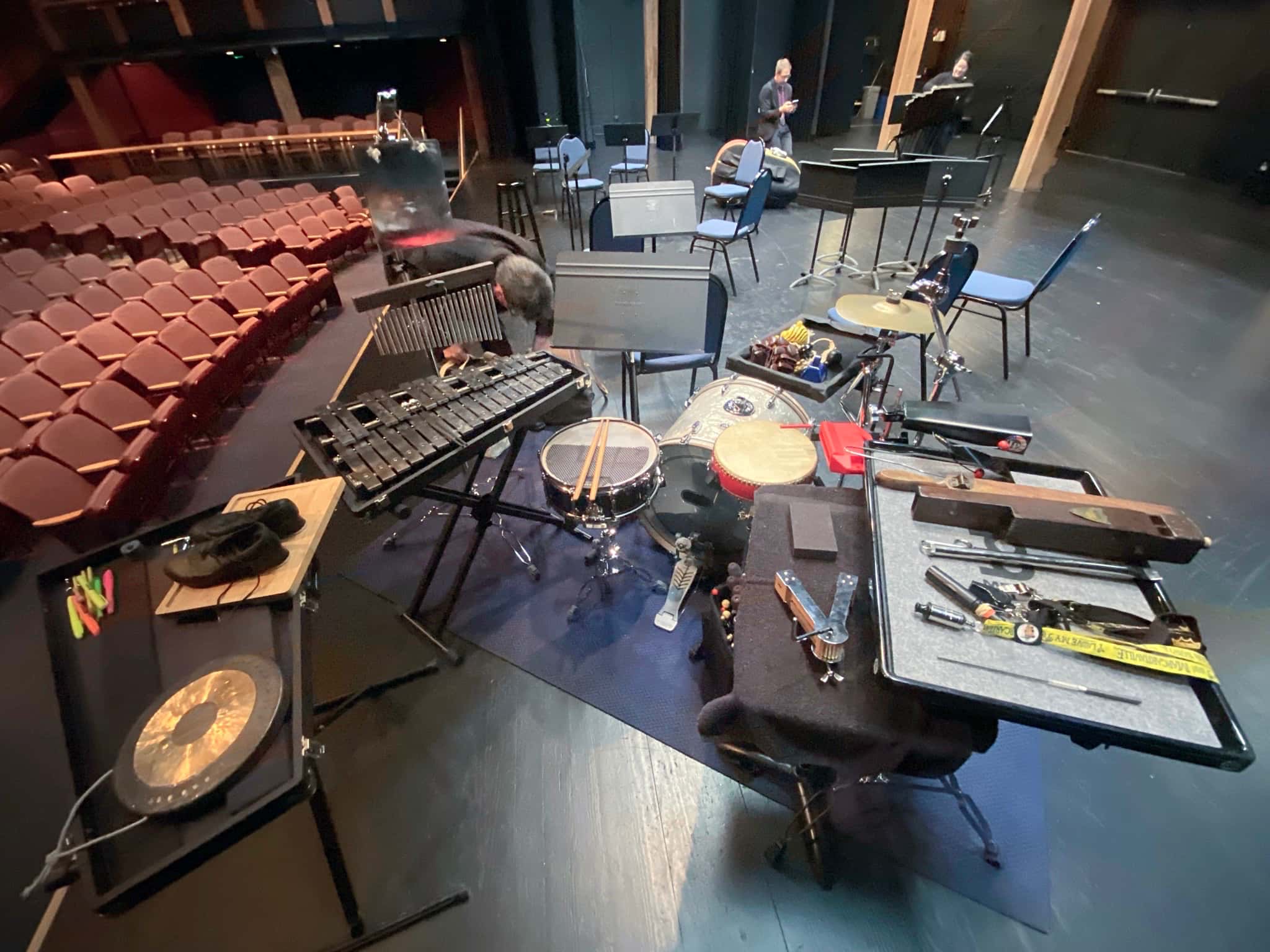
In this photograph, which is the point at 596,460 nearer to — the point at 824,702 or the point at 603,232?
the point at 824,702

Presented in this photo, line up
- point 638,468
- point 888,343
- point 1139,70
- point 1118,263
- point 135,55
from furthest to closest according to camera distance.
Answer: point 135,55, point 1139,70, point 1118,263, point 888,343, point 638,468

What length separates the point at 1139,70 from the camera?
9.57m

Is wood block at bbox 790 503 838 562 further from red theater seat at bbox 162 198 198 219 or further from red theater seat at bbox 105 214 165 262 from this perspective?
red theater seat at bbox 162 198 198 219

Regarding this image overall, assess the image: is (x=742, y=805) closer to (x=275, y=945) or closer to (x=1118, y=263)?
(x=275, y=945)

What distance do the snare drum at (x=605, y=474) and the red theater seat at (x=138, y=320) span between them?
158 inches

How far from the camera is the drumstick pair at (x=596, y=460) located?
235 cm

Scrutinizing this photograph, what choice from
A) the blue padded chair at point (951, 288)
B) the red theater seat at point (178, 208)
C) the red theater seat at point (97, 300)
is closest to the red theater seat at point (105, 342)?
the red theater seat at point (97, 300)

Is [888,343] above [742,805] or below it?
above

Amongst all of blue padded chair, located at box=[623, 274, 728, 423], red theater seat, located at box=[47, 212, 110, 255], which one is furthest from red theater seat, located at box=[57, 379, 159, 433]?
red theater seat, located at box=[47, 212, 110, 255]

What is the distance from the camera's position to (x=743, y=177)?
7.31 m

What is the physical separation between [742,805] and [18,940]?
2.55 meters

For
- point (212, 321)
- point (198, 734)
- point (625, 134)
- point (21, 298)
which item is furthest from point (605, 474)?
point (625, 134)

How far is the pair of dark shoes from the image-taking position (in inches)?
62.4

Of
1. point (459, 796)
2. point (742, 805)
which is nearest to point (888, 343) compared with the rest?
point (742, 805)
